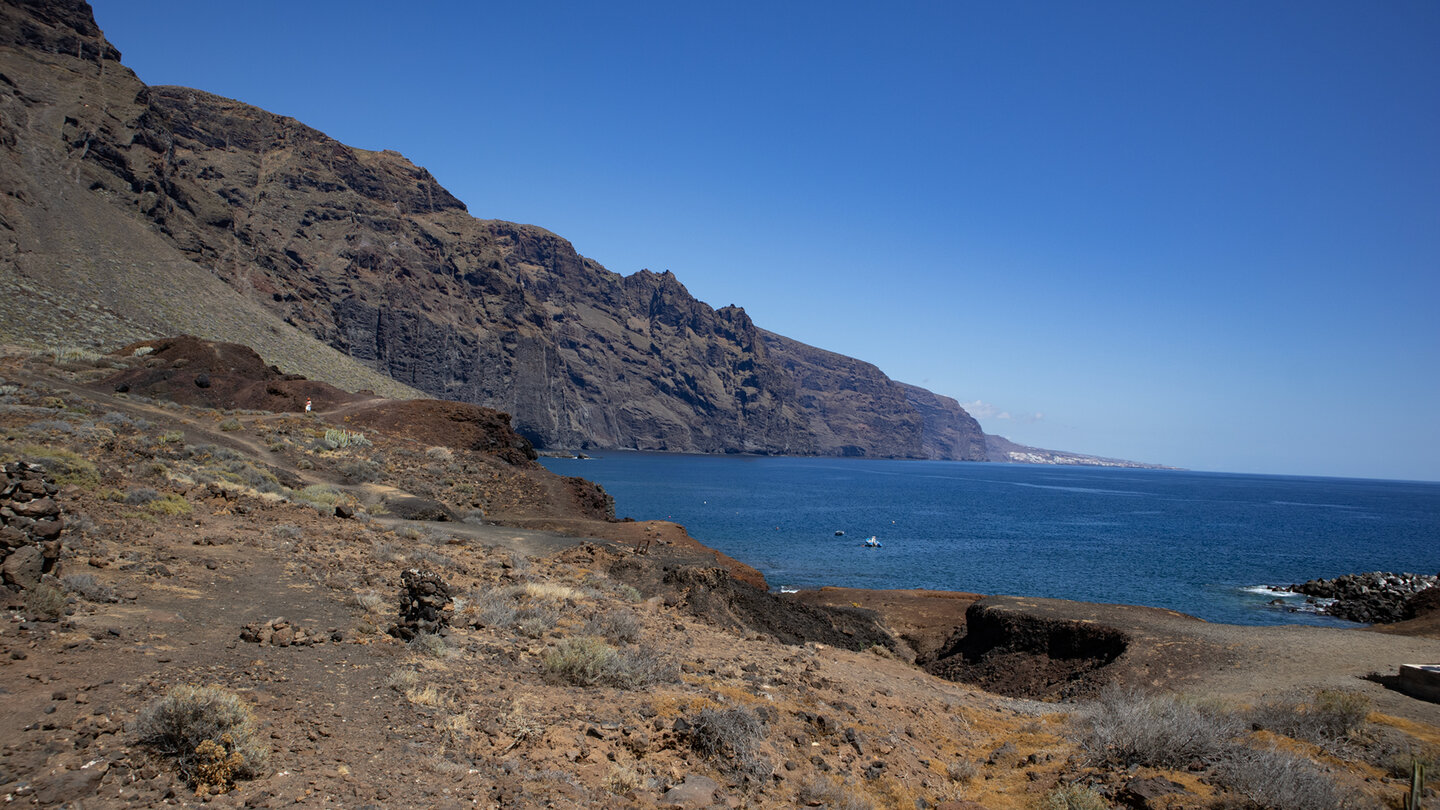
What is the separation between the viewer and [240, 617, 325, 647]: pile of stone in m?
8.34

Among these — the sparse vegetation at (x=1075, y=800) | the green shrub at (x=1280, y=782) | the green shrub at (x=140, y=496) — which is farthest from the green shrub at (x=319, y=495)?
the green shrub at (x=1280, y=782)

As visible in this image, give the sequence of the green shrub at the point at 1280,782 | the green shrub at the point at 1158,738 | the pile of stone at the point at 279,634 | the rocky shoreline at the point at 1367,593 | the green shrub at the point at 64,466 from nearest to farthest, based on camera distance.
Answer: the green shrub at the point at 1280,782 < the green shrub at the point at 1158,738 < the pile of stone at the point at 279,634 < the green shrub at the point at 64,466 < the rocky shoreline at the point at 1367,593

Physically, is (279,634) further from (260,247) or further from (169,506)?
(260,247)

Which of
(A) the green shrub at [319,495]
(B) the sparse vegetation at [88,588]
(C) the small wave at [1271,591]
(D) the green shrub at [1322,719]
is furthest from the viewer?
(C) the small wave at [1271,591]

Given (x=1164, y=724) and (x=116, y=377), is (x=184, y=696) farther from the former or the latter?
(x=116, y=377)

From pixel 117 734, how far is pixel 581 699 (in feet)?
14.8

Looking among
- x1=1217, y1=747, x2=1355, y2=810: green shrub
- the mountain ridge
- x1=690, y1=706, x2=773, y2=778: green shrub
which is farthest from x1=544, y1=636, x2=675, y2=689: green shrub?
the mountain ridge

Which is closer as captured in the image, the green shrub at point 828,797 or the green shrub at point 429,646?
the green shrub at point 828,797

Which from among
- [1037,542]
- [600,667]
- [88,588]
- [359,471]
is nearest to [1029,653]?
[600,667]

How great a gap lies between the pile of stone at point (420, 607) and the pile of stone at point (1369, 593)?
39838mm

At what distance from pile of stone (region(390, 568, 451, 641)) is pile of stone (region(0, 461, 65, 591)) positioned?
382 centimetres

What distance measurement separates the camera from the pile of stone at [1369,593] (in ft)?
107

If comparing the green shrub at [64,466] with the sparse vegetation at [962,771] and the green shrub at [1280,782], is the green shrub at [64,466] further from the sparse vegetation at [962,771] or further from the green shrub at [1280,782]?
the green shrub at [1280,782]

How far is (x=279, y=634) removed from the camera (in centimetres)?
857
